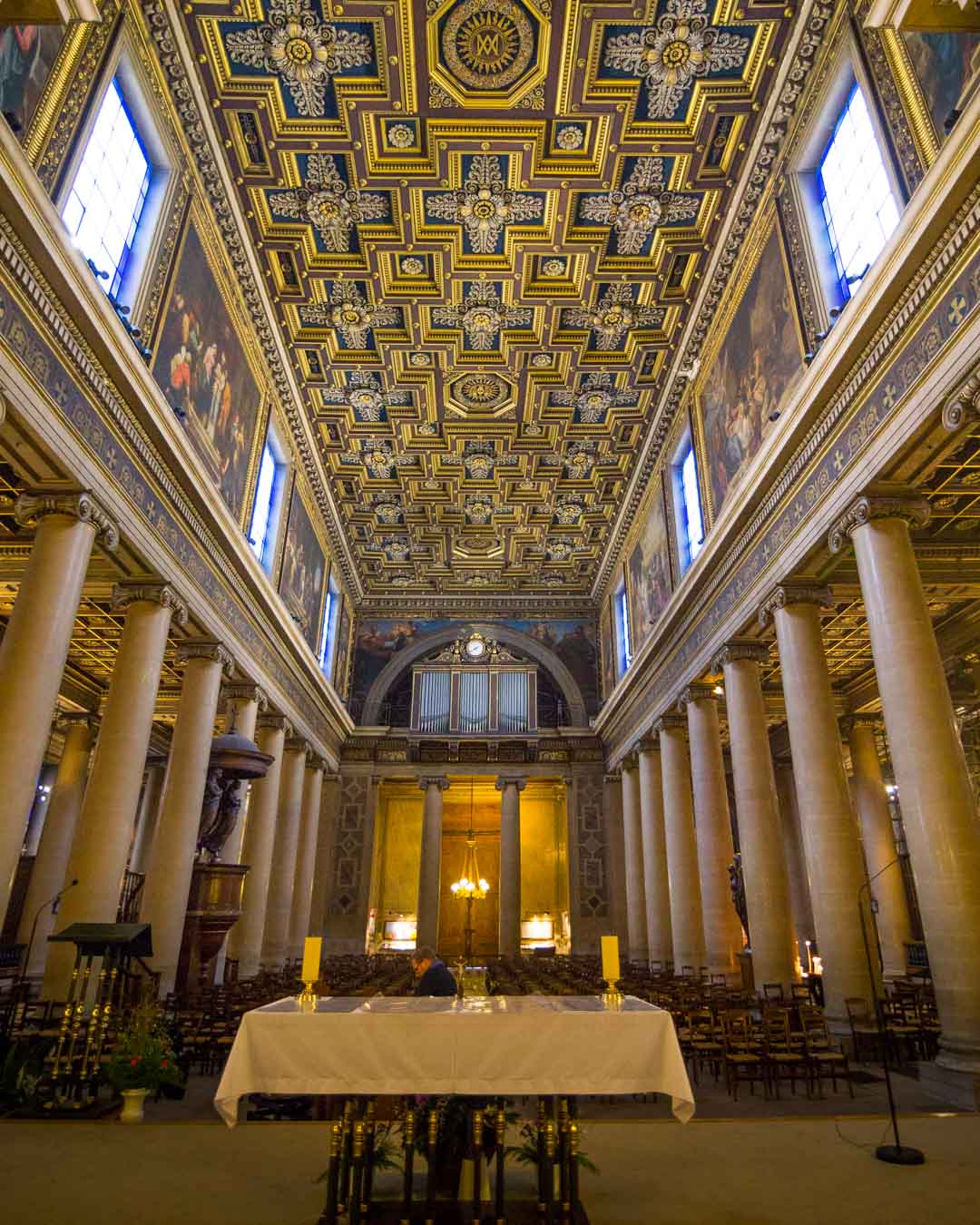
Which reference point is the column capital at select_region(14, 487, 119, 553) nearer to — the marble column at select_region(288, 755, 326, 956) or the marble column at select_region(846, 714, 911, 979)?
the marble column at select_region(288, 755, 326, 956)

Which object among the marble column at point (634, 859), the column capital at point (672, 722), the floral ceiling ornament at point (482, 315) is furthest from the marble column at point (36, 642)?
the marble column at point (634, 859)

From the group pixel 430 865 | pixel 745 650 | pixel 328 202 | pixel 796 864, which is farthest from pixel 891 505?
pixel 430 865

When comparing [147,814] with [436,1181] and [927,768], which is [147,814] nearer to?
[927,768]

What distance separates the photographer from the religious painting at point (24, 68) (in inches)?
265

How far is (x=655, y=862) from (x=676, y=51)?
1551cm

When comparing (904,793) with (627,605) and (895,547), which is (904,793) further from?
(627,605)

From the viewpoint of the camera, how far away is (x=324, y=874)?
2256 cm

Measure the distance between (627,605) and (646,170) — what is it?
455 inches

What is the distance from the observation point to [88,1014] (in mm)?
8547

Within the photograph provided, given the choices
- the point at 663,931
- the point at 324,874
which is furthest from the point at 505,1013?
the point at 324,874

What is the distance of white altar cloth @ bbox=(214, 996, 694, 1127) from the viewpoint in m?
3.49

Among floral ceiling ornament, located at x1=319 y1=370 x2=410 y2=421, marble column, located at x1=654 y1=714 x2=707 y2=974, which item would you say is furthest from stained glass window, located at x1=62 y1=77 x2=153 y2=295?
marble column, located at x1=654 y1=714 x2=707 y2=974

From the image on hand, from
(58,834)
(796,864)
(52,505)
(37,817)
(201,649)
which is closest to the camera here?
(52,505)

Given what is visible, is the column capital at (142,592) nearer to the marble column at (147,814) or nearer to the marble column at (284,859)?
the marble column at (284,859)
